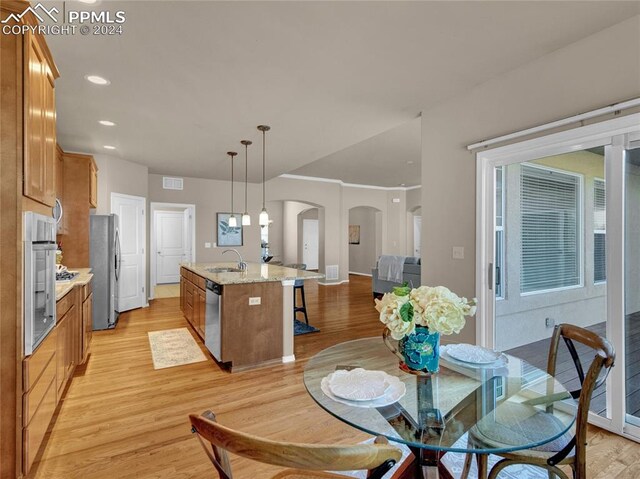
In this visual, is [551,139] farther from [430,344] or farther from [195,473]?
[195,473]

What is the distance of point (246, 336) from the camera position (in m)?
3.21

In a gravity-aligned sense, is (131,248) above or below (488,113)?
below

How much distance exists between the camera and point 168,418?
2.35 m

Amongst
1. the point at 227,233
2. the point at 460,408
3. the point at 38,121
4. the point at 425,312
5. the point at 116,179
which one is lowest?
the point at 460,408

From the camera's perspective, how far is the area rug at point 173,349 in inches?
135

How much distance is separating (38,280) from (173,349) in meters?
2.30

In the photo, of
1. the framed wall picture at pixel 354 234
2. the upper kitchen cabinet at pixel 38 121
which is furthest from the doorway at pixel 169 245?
the upper kitchen cabinet at pixel 38 121

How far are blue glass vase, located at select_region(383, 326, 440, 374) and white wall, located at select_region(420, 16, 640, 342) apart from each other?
1734mm

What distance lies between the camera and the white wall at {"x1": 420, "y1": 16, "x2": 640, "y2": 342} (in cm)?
205

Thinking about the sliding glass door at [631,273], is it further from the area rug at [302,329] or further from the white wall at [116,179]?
the white wall at [116,179]

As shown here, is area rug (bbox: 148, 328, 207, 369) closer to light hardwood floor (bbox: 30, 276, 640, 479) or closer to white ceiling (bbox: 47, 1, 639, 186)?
light hardwood floor (bbox: 30, 276, 640, 479)

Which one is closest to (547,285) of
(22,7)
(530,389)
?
(530,389)

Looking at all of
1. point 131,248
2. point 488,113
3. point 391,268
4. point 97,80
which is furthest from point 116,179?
point 488,113

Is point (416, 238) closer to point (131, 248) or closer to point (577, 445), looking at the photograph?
point (131, 248)
